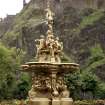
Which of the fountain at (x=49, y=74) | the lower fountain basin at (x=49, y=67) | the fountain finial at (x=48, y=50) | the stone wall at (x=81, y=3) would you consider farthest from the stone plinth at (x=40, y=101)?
the stone wall at (x=81, y=3)

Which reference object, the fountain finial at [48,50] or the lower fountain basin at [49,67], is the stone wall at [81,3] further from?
the lower fountain basin at [49,67]

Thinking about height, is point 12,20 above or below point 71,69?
above

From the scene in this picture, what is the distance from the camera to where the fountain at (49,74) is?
1142 inches

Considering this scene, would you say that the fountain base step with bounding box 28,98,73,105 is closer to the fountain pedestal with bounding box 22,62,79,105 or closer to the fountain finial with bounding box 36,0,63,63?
the fountain pedestal with bounding box 22,62,79,105

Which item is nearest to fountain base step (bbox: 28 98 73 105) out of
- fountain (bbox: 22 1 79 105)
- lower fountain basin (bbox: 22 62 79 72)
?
fountain (bbox: 22 1 79 105)

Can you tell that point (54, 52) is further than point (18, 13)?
No

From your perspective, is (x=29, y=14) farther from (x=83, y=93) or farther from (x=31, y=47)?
(x=83, y=93)

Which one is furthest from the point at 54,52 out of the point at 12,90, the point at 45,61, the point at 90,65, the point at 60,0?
the point at 60,0

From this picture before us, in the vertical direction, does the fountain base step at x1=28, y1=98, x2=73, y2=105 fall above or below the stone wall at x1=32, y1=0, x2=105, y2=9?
below

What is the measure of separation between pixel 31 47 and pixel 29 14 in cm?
1758

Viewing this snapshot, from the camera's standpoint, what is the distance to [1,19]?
6639 inches

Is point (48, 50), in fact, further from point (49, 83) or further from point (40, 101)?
point (40, 101)

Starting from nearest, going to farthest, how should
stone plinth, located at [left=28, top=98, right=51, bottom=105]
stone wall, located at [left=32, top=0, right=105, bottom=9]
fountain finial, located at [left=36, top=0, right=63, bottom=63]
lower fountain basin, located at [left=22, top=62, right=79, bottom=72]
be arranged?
stone plinth, located at [left=28, top=98, right=51, bottom=105], lower fountain basin, located at [left=22, top=62, right=79, bottom=72], fountain finial, located at [left=36, top=0, right=63, bottom=63], stone wall, located at [left=32, top=0, right=105, bottom=9]

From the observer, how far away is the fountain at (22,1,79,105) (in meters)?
29.0
